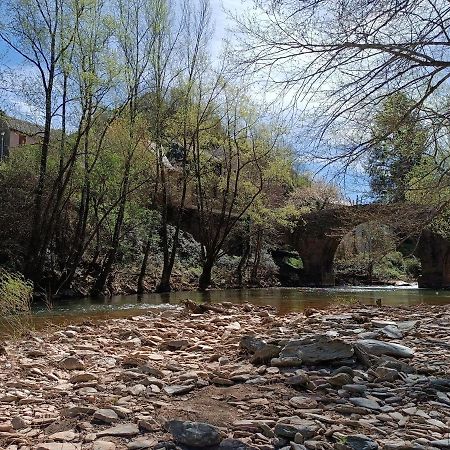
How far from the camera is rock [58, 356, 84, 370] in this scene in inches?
216

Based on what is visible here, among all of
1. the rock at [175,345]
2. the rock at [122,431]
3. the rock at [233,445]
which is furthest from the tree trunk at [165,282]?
the rock at [233,445]

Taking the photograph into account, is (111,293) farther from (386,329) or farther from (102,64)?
(386,329)

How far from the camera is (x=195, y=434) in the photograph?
309 cm

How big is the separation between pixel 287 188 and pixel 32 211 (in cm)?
1570

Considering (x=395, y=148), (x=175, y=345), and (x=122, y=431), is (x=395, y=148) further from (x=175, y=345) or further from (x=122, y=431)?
(x=122, y=431)

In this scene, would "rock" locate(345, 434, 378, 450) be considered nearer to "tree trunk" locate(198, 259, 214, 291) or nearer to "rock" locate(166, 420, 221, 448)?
"rock" locate(166, 420, 221, 448)

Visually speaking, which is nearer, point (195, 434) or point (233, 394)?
point (195, 434)

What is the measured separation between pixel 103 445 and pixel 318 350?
2453 mm

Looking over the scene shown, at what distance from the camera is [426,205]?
26.5 ft

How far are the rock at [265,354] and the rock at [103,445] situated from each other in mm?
2234

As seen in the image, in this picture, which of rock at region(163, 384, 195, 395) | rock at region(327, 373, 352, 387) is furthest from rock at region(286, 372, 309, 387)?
rock at region(163, 384, 195, 395)

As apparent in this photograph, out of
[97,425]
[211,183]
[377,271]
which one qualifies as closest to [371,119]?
[97,425]

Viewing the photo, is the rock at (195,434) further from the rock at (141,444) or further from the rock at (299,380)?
the rock at (299,380)

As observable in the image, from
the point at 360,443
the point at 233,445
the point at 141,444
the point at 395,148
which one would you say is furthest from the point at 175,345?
the point at 395,148
